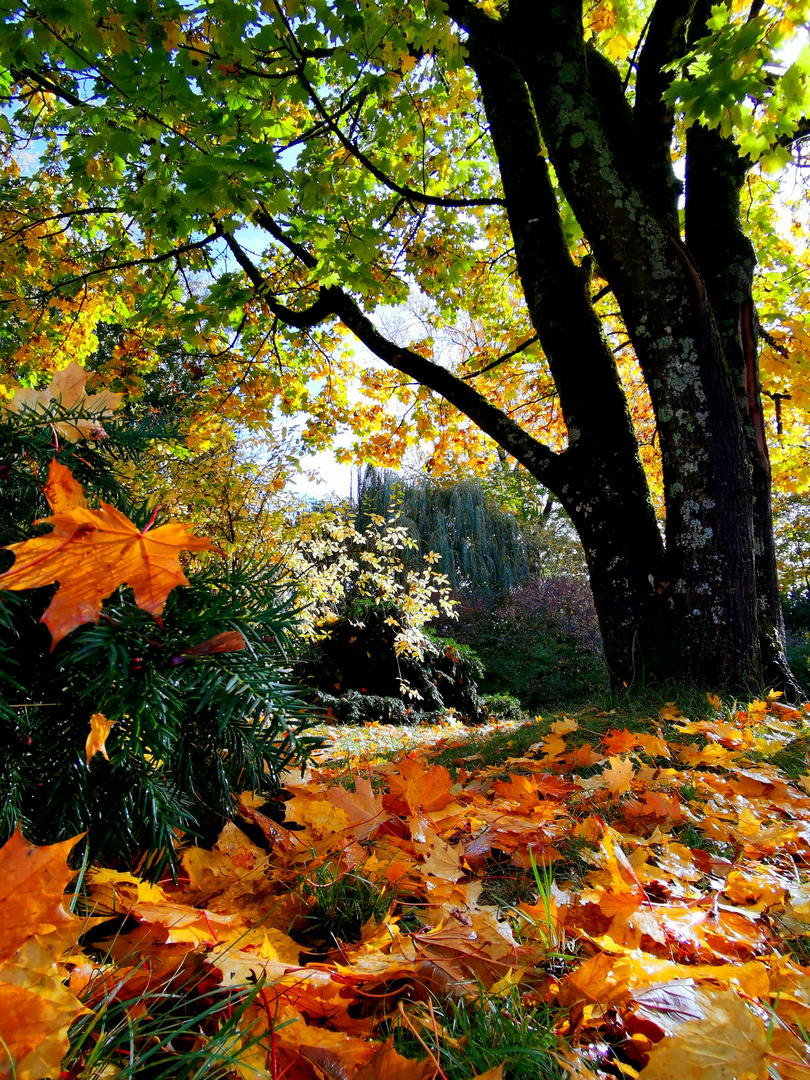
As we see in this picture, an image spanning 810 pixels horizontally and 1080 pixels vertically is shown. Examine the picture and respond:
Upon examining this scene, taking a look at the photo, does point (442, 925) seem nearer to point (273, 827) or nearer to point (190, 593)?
point (273, 827)

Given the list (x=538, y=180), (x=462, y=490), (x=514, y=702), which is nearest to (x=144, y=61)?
(x=538, y=180)

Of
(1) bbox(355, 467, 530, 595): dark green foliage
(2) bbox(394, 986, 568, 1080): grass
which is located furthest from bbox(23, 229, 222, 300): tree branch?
(1) bbox(355, 467, 530, 595): dark green foliage

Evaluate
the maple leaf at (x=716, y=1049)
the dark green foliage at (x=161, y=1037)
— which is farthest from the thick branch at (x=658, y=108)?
the dark green foliage at (x=161, y=1037)

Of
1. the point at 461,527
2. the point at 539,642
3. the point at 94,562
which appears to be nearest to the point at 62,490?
the point at 94,562

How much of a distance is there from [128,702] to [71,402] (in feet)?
1.71

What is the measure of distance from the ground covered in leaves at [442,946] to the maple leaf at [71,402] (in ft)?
2.01

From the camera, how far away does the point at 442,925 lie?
83 cm

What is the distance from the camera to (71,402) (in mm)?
906

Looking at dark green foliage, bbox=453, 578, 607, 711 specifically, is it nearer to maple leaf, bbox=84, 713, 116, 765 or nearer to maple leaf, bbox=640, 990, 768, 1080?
maple leaf, bbox=640, 990, 768, 1080

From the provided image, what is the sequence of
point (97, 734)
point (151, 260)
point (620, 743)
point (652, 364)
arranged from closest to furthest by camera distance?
1. point (97, 734)
2. point (620, 743)
3. point (652, 364)
4. point (151, 260)

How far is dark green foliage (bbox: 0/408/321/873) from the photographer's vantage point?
0.70 metres

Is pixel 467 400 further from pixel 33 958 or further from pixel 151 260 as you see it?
pixel 33 958

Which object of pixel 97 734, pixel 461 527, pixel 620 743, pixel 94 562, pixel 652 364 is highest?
pixel 461 527

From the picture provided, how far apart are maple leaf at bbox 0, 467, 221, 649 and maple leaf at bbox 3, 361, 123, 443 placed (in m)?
0.21
